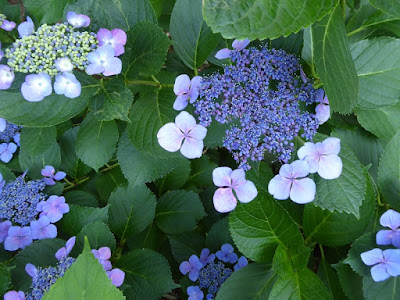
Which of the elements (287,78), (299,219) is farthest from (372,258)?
(287,78)

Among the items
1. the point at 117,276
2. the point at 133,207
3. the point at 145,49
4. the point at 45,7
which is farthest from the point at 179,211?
the point at 45,7

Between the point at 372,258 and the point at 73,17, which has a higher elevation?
the point at 73,17

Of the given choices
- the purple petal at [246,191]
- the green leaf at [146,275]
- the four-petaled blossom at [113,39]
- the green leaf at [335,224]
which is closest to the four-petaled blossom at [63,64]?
the four-petaled blossom at [113,39]

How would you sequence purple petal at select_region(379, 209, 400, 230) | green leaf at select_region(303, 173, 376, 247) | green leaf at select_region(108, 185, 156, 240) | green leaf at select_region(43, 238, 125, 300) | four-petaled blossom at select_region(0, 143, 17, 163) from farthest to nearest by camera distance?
four-petaled blossom at select_region(0, 143, 17, 163) < green leaf at select_region(108, 185, 156, 240) < green leaf at select_region(303, 173, 376, 247) < purple petal at select_region(379, 209, 400, 230) < green leaf at select_region(43, 238, 125, 300)

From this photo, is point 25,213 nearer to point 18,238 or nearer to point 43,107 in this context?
point 18,238

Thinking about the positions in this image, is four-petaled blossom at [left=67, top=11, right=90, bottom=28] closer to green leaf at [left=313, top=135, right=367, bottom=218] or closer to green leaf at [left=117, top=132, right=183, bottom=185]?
green leaf at [left=117, top=132, right=183, bottom=185]

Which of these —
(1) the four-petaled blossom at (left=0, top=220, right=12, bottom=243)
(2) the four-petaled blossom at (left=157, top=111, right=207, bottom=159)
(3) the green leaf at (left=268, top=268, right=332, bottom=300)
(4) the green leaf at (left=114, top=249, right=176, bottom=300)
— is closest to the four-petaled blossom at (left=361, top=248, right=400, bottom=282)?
(3) the green leaf at (left=268, top=268, right=332, bottom=300)

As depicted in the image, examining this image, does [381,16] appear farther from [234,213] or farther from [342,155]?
[234,213]
